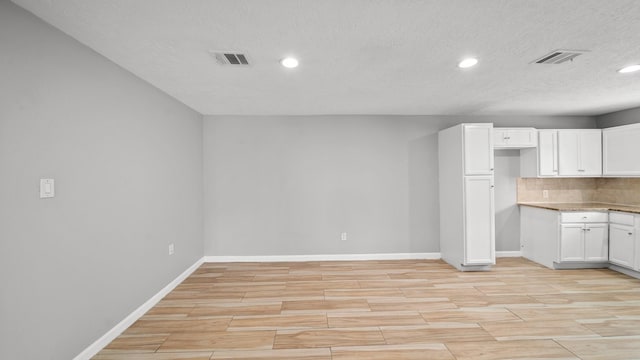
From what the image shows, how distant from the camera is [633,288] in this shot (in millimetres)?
3584

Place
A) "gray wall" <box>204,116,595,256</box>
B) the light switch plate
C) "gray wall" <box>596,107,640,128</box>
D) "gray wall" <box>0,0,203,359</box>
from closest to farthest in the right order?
"gray wall" <box>0,0,203,359</box> → the light switch plate → "gray wall" <box>596,107,640,128</box> → "gray wall" <box>204,116,595,256</box>

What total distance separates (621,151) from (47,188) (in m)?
6.47

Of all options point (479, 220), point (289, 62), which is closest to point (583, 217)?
point (479, 220)

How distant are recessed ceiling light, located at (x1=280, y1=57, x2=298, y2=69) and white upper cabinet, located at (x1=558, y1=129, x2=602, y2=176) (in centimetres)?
430

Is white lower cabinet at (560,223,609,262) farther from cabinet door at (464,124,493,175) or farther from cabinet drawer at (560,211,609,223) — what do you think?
cabinet door at (464,124,493,175)

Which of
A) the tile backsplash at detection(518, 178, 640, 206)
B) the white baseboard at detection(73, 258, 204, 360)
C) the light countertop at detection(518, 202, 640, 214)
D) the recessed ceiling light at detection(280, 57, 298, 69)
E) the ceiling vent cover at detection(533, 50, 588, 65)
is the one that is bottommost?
the white baseboard at detection(73, 258, 204, 360)

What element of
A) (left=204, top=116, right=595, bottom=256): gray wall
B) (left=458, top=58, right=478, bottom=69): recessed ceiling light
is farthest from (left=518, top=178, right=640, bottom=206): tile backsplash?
(left=458, top=58, right=478, bottom=69): recessed ceiling light

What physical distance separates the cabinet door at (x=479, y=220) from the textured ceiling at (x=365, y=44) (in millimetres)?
1184

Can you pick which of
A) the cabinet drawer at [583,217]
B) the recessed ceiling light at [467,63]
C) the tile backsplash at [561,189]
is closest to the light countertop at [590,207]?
the cabinet drawer at [583,217]

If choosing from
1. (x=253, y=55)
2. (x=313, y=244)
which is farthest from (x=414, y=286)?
(x=253, y=55)

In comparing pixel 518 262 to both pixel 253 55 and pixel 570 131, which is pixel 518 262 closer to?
pixel 570 131

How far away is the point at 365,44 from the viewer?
2229 mm

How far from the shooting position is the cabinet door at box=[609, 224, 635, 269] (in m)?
3.92

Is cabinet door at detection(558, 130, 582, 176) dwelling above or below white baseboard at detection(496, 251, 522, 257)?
above
